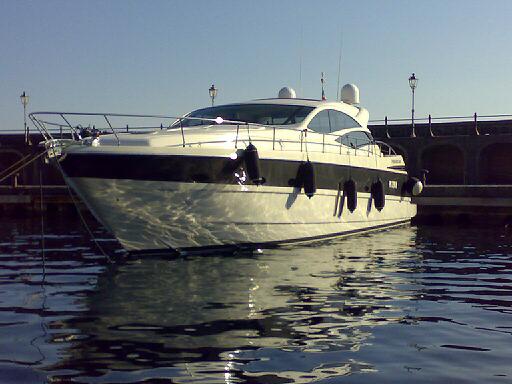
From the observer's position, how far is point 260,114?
1391cm

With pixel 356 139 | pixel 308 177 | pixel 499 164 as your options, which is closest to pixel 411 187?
pixel 356 139

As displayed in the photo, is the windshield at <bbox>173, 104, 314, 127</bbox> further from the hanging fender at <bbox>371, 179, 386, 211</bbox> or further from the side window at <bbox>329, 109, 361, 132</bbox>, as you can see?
the hanging fender at <bbox>371, 179, 386, 211</bbox>

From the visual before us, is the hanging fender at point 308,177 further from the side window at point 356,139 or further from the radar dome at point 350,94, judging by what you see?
the radar dome at point 350,94

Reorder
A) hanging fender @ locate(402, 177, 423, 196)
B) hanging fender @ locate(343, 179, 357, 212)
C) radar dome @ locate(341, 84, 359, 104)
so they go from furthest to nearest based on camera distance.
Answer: radar dome @ locate(341, 84, 359, 104) → hanging fender @ locate(402, 177, 423, 196) → hanging fender @ locate(343, 179, 357, 212)

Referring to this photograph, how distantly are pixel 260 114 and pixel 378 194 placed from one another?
3.61 meters

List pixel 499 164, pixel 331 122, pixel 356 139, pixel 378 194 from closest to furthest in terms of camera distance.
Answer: pixel 331 122 → pixel 356 139 → pixel 378 194 → pixel 499 164

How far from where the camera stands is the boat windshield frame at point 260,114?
45.1 feet

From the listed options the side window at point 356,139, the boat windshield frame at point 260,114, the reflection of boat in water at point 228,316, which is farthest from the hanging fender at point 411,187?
the reflection of boat in water at point 228,316

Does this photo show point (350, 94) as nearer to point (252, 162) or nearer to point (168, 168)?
point (252, 162)

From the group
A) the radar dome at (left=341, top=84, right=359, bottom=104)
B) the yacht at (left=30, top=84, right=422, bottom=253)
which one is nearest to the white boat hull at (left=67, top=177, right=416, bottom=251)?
the yacht at (left=30, top=84, right=422, bottom=253)

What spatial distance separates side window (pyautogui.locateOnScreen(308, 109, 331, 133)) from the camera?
13980 millimetres

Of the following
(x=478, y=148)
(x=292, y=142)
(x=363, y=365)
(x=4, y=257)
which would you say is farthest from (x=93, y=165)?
(x=478, y=148)

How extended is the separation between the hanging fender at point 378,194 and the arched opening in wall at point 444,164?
1837cm

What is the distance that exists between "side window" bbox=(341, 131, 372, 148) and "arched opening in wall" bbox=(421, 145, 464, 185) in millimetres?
18214
